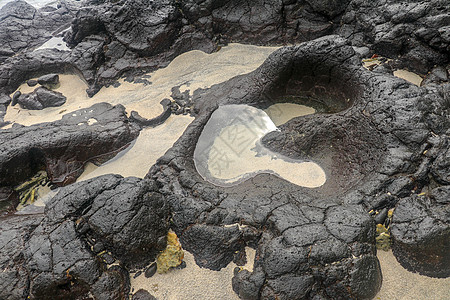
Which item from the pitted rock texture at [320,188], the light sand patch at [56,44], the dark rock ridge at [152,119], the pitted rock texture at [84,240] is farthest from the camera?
the light sand patch at [56,44]

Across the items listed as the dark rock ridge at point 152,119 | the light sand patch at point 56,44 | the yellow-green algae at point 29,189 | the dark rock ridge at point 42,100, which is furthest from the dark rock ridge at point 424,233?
the light sand patch at point 56,44

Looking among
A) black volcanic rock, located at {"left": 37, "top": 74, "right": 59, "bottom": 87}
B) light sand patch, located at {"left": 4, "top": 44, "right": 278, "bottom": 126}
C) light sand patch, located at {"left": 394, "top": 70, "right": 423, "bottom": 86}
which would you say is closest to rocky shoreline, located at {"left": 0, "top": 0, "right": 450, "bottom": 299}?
light sand patch, located at {"left": 394, "top": 70, "right": 423, "bottom": 86}

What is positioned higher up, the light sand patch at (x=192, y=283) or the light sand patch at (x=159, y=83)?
the light sand patch at (x=159, y=83)

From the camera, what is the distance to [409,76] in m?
4.63

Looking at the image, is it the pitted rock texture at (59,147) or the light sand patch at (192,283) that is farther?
the pitted rock texture at (59,147)

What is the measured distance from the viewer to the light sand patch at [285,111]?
178 inches

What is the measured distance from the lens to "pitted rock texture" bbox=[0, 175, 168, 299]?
2645 mm

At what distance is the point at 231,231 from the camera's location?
2.93m

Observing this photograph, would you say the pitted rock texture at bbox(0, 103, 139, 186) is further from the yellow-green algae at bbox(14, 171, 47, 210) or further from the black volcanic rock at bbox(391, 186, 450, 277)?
the black volcanic rock at bbox(391, 186, 450, 277)

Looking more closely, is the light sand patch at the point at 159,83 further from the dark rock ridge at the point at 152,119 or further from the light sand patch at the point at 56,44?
the light sand patch at the point at 56,44

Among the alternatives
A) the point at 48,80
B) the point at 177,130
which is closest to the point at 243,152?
the point at 177,130

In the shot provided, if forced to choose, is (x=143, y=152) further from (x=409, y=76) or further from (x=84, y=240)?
(x=409, y=76)

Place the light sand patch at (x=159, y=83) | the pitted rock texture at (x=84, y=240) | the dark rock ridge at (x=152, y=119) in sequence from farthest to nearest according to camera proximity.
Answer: the light sand patch at (x=159, y=83), the dark rock ridge at (x=152, y=119), the pitted rock texture at (x=84, y=240)

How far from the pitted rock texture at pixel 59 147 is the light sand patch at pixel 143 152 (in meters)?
0.13
